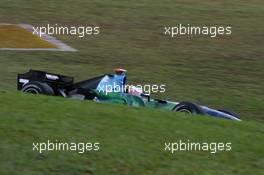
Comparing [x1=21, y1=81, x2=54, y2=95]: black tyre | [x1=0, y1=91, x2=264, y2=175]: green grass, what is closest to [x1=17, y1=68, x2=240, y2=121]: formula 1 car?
[x1=21, y1=81, x2=54, y2=95]: black tyre

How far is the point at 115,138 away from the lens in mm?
6227

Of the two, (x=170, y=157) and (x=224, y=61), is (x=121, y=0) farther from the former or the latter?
(x=170, y=157)

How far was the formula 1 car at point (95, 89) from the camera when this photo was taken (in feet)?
31.3

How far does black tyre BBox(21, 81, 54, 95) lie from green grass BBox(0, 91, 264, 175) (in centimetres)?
159

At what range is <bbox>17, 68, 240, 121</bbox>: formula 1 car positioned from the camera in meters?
9.55

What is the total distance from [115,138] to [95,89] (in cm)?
364

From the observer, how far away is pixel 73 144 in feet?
19.5

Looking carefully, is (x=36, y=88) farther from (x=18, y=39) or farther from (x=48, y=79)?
(x=18, y=39)

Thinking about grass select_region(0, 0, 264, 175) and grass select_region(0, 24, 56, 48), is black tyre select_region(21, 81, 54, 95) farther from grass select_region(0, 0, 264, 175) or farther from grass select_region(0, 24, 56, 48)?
grass select_region(0, 24, 56, 48)

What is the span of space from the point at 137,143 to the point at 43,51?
11.2 meters

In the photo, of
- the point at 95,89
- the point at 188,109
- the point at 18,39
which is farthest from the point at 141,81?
the point at 18,39

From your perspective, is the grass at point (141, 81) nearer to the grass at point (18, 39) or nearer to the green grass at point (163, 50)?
the green grass at point (163, 50)

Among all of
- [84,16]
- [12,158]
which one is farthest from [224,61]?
[12,158]

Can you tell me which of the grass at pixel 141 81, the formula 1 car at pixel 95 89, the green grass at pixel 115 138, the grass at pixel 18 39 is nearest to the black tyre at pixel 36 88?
the formula 1 car at pixel 95 89
